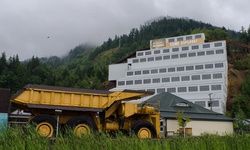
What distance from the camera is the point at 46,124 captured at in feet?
48.5

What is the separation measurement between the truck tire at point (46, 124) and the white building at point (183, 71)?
5279cm

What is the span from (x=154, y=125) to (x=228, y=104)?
220 feet

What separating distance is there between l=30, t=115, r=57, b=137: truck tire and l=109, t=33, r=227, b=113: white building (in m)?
52.8

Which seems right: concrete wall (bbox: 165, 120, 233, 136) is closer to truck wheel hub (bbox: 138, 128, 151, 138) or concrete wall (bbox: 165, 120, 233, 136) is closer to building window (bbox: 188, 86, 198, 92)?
truck wheel hub (bbox: 138, 128, 151, 138)

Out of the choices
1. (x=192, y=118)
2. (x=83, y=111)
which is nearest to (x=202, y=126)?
(x=192, y=118)

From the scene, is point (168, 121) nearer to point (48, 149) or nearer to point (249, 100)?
point (48, 149)

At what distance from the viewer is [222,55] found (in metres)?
82.1

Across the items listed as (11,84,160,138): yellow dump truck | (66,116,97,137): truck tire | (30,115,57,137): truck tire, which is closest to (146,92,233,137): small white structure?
(11,84,160,138): yellow dump truck

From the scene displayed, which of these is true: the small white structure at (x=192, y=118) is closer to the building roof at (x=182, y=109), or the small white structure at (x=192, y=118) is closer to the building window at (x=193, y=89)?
the building roof at (x=182, y=109)

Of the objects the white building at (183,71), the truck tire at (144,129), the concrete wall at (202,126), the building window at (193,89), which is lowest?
the concrete wall at (202,126)

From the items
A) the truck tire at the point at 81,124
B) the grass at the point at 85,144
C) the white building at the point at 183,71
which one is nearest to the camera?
the grass at the point at 85,144

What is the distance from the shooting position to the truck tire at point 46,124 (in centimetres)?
1462

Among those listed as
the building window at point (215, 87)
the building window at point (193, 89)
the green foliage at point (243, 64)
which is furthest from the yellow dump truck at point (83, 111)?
the green foliage at point (243, 64)

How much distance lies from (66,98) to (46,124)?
1.81 metres
